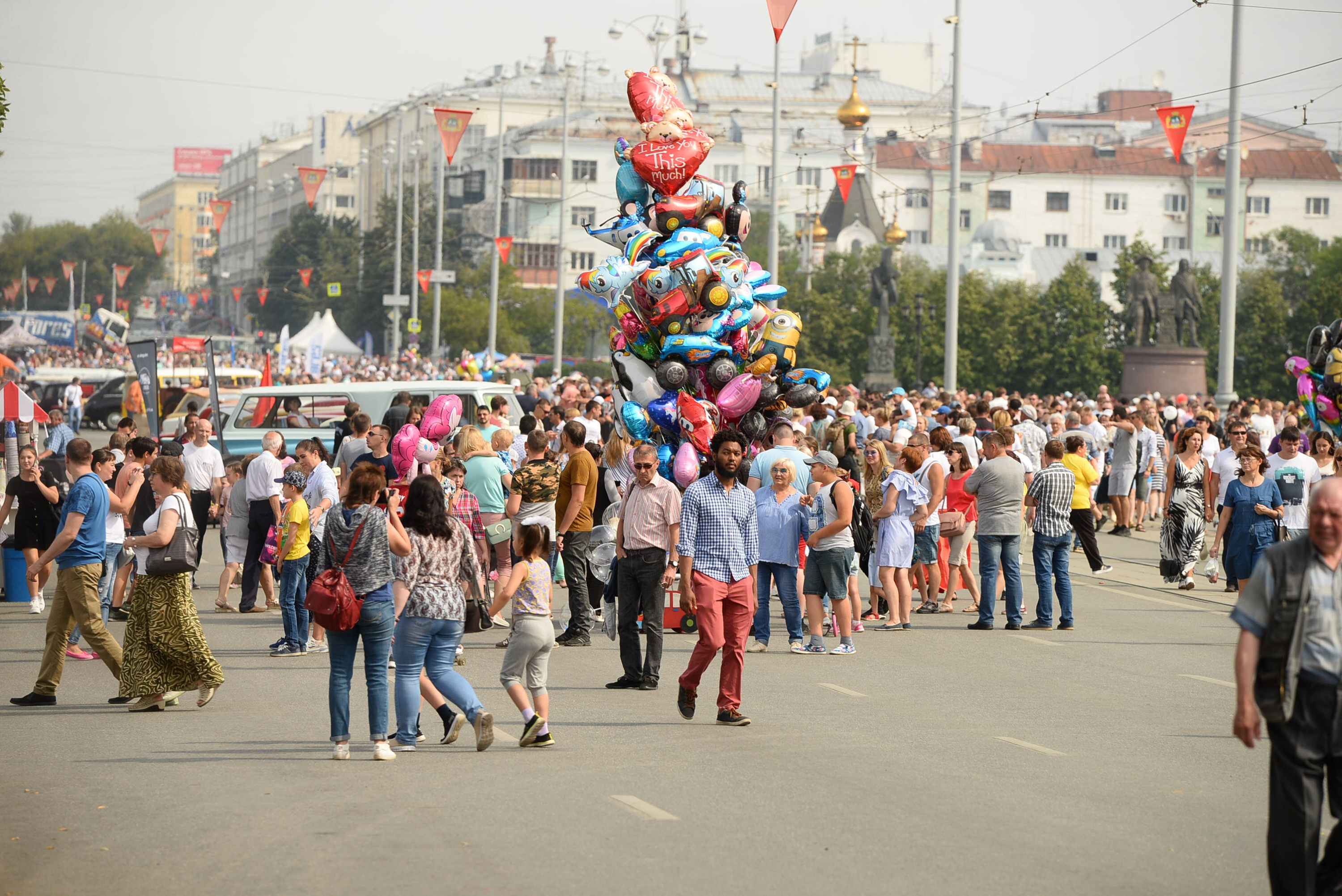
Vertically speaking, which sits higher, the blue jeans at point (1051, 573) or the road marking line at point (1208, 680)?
the blue jeans at point (1051, 573)

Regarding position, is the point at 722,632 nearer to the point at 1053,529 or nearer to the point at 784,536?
the point at 784,536

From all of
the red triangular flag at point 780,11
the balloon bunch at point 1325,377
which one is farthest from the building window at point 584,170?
the balloon bunch at point 1325,377

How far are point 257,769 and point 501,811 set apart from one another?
1.64 metres

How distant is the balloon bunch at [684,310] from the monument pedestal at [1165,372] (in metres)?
22.0

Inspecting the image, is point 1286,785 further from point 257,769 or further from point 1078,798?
point 257,769

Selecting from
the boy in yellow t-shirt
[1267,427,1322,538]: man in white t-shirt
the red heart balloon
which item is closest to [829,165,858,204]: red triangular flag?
the red heart balloon

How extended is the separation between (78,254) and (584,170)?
64.5 meters

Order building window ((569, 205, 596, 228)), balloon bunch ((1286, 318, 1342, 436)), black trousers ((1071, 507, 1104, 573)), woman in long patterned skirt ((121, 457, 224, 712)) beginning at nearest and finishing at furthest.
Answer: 1. woman in long patterned skirt ((121, 457, 224, 712))
2. black trousers ((1071, 507, 1104, 573))
3. balloon bunch ((1286, 318, 1342, 436))
4. building window ((569, 205, 596, 228))

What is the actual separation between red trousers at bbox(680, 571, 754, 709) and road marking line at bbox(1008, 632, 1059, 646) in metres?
4.66

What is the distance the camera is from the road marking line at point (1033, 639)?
46.2ft

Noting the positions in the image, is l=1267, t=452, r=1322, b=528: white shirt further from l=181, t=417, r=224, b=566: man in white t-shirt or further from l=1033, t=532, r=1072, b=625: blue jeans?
l=181, t=417, r=224, b=566: man in white t-shirt

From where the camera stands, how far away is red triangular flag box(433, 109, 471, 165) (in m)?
39.9

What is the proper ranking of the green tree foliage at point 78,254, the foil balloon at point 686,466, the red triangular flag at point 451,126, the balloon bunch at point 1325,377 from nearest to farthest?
1. the foil balloon at point 686,466
2. the balloon bunch at point 1325,377
3. the red triangular flag at point 451,126
4. the green tree foliage at point 78,254

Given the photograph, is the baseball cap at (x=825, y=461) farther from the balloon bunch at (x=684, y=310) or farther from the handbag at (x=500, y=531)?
the balloon bunch at (x=684, y=310)
